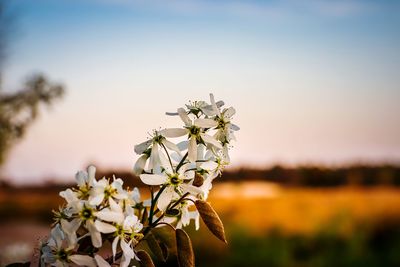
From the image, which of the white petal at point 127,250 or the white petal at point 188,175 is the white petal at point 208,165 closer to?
the white petal at point 188,175

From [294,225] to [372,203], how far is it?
63.5 inches

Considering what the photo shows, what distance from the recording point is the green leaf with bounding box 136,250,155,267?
2.98 ft

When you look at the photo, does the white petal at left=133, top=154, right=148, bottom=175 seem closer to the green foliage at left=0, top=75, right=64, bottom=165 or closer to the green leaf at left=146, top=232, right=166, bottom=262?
the green leaf at left=146, top=232, right=166, bottom=262

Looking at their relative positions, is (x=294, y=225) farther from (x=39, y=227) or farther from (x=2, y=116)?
(x=39, y=227)

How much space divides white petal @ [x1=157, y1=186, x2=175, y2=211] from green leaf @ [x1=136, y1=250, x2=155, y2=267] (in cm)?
8

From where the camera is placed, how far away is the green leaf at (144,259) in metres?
0.91

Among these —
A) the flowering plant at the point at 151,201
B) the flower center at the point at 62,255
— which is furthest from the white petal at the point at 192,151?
the flower center at the point at 62,255

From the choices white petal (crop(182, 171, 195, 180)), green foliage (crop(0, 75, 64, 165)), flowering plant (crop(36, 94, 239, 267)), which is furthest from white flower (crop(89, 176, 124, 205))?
green foliage (crop(0, 75, 64, 165))

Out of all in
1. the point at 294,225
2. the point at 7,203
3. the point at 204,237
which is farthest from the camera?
A: the point at 7,203

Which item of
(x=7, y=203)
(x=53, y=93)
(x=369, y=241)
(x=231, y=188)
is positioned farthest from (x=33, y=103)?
(x=7, y=203)

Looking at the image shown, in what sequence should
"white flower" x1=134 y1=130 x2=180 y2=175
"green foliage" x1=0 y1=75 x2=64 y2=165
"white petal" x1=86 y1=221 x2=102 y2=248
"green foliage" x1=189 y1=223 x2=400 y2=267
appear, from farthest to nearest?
"green foliage" x1=189 y1=223 x2=400 y2=267 < "green foliage" x1=0 y1=75 x2=64 y2=165 < "white flower" x1=134 y1=130 x2=180 y2=175 < "white petal" x1=86 y1=221 x2=102 y2=248

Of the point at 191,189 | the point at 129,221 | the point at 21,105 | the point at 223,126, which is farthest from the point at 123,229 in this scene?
the point at 21,105

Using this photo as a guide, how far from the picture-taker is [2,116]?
4.09m

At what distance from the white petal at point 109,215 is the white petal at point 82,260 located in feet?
0.24
